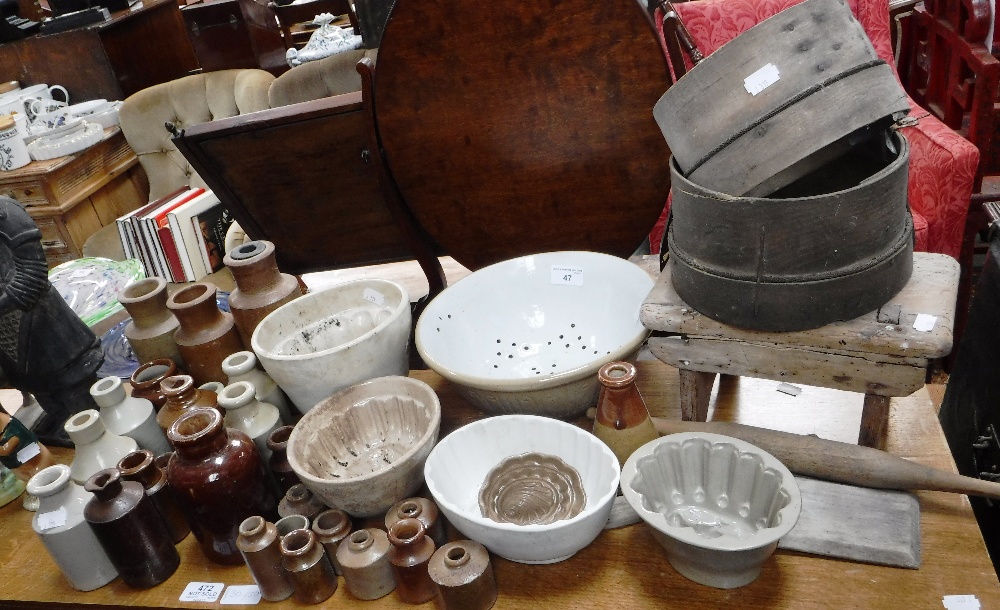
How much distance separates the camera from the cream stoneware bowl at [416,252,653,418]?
1.60m

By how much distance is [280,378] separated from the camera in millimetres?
1474

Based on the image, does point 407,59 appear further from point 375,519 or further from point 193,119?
point 193,119

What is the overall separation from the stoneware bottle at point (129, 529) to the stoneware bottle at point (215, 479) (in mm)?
63

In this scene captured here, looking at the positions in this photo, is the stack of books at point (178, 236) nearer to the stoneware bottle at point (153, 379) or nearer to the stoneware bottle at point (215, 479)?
the stoneware bottle at point (153, 379)

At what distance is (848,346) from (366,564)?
2.81 feet

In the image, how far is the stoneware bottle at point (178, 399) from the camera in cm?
145

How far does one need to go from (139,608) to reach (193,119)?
97.0 inches

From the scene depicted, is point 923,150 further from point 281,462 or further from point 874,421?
point 281,462

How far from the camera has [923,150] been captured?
2.19 metres

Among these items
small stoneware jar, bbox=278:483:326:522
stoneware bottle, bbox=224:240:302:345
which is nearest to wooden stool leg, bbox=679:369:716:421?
small stoneware jar, bbox=278:483:326:522

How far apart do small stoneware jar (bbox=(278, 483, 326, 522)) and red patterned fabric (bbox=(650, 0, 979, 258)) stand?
1.64 meters

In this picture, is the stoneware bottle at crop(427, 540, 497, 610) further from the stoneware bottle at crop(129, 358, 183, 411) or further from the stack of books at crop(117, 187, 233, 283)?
the stack of books at crop(117, 187, 233, 283)

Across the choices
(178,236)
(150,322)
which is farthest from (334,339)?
(178,236)

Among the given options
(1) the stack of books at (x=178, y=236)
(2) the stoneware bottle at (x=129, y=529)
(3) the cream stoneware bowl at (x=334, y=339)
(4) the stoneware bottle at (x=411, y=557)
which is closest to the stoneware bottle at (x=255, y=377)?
(3) the cream stoneware bowl at (x=334, y=339)
